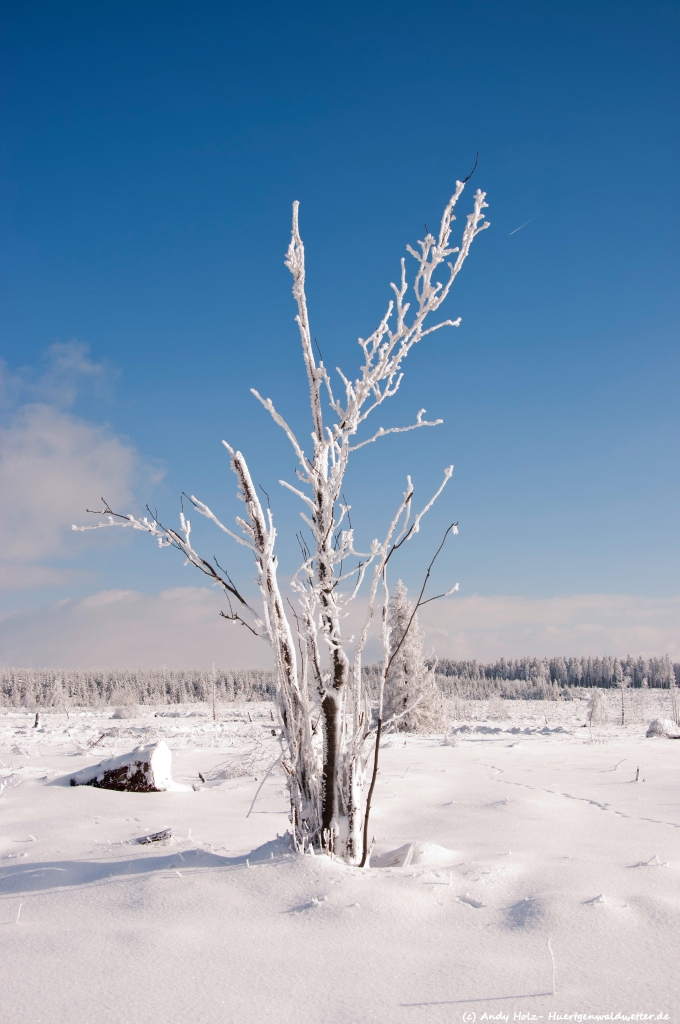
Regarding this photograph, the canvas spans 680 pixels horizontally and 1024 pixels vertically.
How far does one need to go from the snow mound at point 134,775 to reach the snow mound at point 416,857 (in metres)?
3.59

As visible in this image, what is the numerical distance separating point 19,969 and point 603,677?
118 metres

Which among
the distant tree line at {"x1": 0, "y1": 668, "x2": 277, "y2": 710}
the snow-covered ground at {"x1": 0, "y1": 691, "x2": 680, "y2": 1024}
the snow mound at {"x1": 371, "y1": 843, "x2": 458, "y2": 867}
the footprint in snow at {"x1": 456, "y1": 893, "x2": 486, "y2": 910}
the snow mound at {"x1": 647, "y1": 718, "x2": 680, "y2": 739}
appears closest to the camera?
the snow-covered ground at {"x1": 0, "y1": 691, "x2": 680, "y2": 1024}

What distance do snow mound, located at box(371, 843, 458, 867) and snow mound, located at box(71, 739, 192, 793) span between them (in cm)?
359

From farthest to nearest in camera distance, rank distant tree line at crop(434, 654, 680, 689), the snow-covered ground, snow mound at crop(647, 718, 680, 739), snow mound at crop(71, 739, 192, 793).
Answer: distant tree line at crop(434, 654, 680, 689)
snow mound at crop(647, 718, 680, 739)
snow mound at crop(71, 739, 192, 793)
the snow-covered ground

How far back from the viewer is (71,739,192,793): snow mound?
5.95m

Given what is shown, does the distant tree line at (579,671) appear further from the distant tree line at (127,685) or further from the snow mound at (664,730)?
the snow mound at (664,730)

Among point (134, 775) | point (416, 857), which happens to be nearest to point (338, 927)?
point (416, 857)

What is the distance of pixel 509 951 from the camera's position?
1898 millimetres

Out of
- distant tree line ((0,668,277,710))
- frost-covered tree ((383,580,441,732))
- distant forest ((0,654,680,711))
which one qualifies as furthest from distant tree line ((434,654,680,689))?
frost-covered tree ((383,580,441,732))

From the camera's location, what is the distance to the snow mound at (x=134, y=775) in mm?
5945

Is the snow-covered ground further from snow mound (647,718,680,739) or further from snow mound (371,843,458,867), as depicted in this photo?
snow mound (647,718,680,739)

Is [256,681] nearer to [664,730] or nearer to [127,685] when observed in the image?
[127,685]

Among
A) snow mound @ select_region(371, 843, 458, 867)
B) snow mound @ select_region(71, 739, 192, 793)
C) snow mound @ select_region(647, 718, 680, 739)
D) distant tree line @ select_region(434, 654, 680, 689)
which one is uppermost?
snow mound @ select_region(371, 843, 458, 867)

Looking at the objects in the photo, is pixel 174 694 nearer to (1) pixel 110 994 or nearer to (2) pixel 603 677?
(2) pixel 603 677
